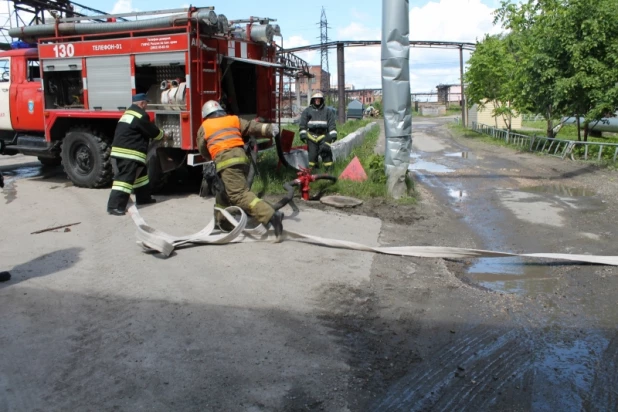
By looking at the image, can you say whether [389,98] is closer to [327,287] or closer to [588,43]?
[327,287]

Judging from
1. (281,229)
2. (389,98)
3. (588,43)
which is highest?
(588,43)

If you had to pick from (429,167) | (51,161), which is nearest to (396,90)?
(429,167)

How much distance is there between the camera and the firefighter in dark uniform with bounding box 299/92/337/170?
33.2 ft

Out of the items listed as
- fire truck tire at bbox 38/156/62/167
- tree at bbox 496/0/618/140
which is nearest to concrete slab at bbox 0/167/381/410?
fire truck tire at bbox 38/156/62/167

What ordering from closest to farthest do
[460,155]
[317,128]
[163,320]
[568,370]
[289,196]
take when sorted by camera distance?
[568,370], [163,320], [289,196], [317,128], [460,155]

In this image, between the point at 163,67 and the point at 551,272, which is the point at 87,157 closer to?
the point at 163,67

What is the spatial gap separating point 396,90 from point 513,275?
4045 mm

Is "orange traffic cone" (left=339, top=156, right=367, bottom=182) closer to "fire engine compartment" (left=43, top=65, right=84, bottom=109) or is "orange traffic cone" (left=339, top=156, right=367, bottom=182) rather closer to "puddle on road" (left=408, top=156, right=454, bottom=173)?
"puddle on road" (left=408, top=156, right=454, bottom=173)

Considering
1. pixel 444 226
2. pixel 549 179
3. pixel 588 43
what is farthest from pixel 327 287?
pixel 588 43

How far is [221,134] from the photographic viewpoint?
6.21 metres

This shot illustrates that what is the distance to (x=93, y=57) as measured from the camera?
876cm

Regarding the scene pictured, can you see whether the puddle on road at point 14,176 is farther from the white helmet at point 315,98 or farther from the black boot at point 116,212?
the white helmet at point 315,98

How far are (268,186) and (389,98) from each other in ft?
7.94

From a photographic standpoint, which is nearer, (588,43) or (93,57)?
(93,57)
